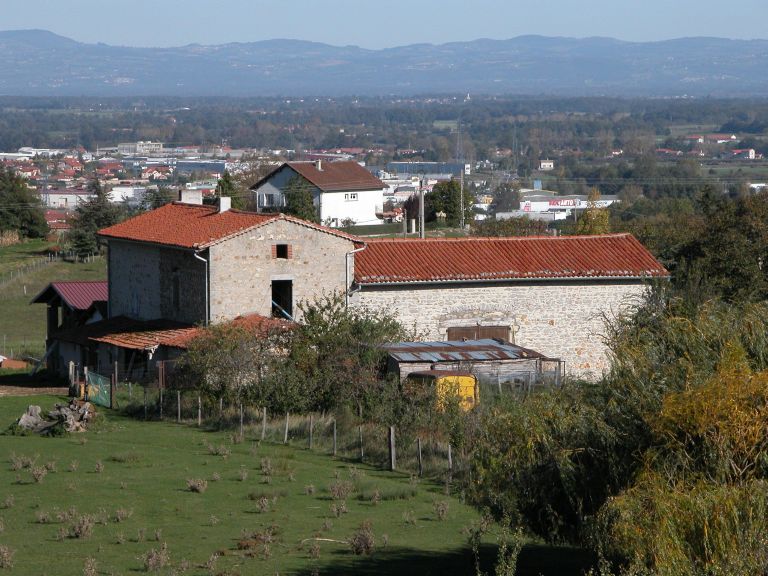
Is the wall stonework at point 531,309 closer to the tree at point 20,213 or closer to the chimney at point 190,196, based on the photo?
the chimney at point 190,196

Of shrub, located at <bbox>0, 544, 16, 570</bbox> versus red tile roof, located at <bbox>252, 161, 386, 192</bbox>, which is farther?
red tile roof, located at <bbox>252, 161, 386, 192</bbox>

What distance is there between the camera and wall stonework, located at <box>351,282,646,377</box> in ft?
108

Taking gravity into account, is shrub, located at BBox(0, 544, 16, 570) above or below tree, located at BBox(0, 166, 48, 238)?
above

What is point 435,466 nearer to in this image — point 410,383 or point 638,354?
point 410,383

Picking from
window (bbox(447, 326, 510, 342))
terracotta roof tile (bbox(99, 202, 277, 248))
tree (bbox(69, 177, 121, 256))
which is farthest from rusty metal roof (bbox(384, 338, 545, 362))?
tree (bbox(69, 177, 121, 256))

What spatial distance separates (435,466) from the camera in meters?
21.9

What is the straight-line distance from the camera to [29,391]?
32.7 m

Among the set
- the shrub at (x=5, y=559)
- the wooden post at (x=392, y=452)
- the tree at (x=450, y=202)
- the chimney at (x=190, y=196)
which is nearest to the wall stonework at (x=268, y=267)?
the wooden post at (x=392, y=452)

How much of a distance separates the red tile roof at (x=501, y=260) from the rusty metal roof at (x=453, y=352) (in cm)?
325

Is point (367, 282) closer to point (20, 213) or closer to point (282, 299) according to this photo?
point (282, 299)

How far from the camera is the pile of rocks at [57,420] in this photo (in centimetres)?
2511

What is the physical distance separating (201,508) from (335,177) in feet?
→ 217

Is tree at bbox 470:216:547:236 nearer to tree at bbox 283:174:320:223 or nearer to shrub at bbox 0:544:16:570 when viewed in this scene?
tree at bbox 283:174:320:223

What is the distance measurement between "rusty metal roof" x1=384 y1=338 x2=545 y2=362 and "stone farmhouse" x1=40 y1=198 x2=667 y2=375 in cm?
299
